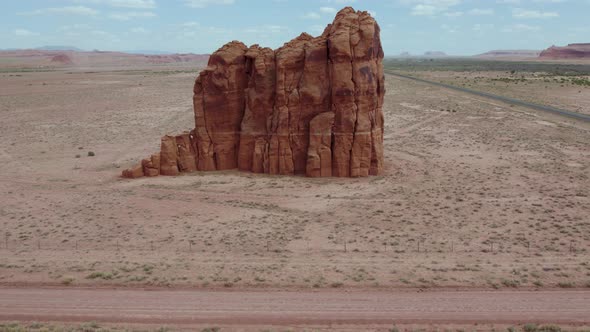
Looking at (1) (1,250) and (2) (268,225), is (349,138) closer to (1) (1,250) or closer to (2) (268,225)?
(2) (268,225)

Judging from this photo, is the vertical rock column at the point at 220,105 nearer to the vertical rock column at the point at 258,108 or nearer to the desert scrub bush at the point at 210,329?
the vertical rock column at the point at 258,108

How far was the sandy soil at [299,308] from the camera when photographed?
48.4 ft

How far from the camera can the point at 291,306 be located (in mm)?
15680

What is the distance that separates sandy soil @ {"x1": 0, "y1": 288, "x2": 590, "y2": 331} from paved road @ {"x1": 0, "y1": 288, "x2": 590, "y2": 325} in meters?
0.03

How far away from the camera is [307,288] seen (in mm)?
16922

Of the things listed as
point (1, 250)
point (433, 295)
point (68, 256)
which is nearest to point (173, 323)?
point (68, 256)

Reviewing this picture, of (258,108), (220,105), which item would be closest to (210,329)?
(258,108)

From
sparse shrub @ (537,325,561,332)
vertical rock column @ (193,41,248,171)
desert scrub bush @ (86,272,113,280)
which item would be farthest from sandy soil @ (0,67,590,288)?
sparse shrub @ (537,325,561,332)

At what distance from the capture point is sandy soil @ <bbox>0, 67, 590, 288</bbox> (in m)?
18.0

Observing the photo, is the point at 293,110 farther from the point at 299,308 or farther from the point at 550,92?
the point at 550,92

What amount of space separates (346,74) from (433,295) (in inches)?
694

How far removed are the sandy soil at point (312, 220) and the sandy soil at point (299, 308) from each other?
0.80m

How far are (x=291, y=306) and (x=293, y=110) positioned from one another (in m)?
18.0

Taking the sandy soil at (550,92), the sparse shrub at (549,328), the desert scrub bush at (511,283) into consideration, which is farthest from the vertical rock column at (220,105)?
the sandy soil at (550,92)
